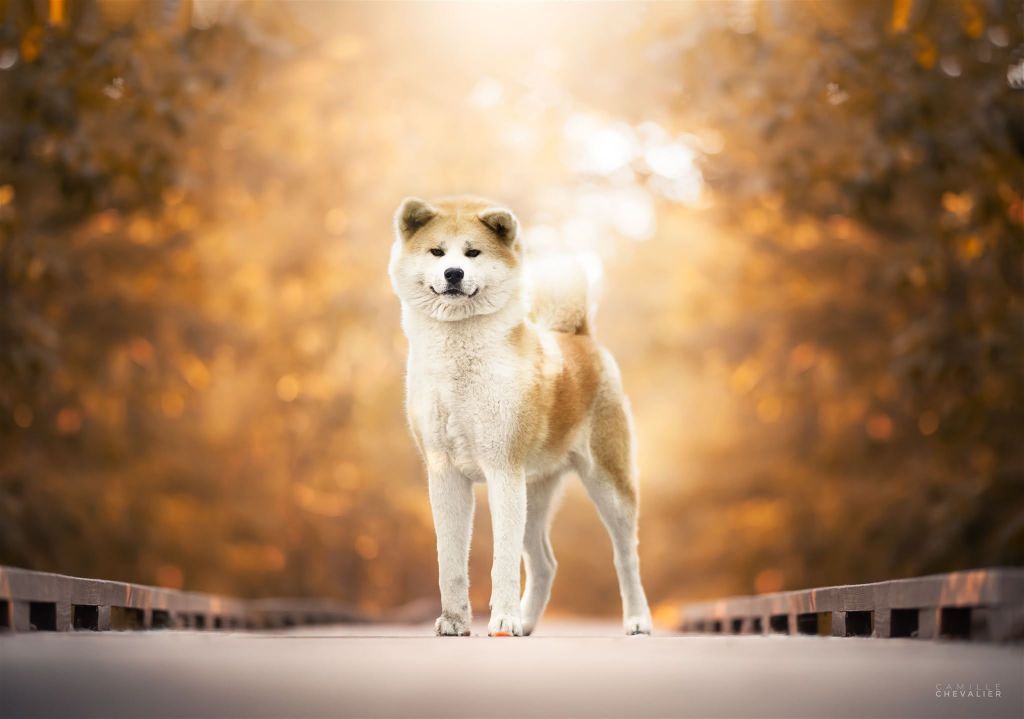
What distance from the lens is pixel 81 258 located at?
1247 cm

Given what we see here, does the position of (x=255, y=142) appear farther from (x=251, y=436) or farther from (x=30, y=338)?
(x=30, y=338)

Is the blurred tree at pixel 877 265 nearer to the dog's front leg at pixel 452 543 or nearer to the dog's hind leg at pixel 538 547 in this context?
the dog's hind leg at pixel 538 547

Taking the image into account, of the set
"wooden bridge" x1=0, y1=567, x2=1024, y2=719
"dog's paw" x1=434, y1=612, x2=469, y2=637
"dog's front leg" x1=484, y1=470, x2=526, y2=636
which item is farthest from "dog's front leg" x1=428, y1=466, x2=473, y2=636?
"wooden bridge" x1=0, y1=567, x2=1024, y2=719

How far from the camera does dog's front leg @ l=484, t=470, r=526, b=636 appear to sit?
4883mm

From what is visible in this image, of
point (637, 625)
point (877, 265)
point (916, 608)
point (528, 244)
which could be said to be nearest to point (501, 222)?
point (637, 625)

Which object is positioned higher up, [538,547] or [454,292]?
[454,292]

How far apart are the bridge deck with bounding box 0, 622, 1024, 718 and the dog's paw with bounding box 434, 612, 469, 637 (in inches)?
28.5

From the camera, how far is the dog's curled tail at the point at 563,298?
6027 mm

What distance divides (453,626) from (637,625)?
110 centimetres

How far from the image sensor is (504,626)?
4863 mm

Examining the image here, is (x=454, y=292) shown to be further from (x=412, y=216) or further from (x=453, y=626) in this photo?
(x=453, y=626)

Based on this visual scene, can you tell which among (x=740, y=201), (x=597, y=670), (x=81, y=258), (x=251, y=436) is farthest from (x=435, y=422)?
(x=251, y=436)

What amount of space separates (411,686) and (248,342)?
11.6 meters

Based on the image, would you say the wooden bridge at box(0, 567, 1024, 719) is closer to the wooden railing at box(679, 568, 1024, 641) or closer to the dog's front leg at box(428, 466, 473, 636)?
the wooden railing at box(679, 568, 1024, 641)
